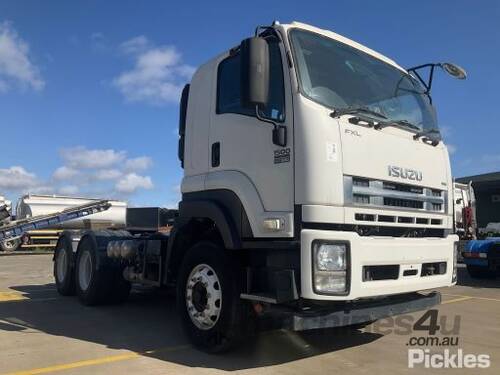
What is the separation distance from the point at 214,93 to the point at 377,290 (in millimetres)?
2749

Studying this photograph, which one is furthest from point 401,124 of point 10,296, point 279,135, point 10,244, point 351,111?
point 10,244

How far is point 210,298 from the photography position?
5.32 metres

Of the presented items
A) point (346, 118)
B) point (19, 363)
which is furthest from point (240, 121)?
point (19, 363)

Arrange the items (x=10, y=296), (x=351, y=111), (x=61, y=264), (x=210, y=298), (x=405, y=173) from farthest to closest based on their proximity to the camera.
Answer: (x=61, y=264) → (x=10, y=296) → (x=210, y=298) → (x=405, y=173) → (x=351, y=111)

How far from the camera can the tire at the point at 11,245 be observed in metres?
23.9

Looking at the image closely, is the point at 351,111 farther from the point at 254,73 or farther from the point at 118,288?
the point at 118,288

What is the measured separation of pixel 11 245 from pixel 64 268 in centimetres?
1683

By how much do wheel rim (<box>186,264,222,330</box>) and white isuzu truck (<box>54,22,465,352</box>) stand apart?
0.04 ft

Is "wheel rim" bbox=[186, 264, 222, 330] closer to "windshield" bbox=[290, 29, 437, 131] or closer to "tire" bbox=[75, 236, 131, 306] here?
"windshield" bbox=[290, 29, 437, 131]

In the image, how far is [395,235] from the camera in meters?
5.12

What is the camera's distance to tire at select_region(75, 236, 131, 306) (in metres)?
8.35

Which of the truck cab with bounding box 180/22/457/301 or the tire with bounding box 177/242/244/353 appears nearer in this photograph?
the truck cab with bounding box 180/22/457/301

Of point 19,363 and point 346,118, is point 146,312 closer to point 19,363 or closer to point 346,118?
point 19,363

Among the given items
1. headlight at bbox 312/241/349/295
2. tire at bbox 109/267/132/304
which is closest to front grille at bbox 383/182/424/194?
headlight at bbox 312/241/349/295
